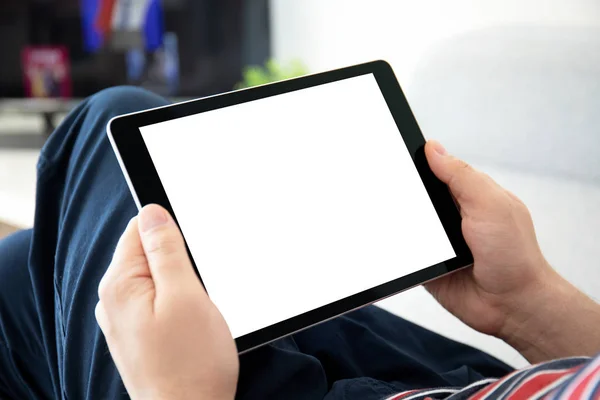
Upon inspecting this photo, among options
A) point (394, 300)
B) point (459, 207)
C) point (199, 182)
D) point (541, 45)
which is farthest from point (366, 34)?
point (199, 182)

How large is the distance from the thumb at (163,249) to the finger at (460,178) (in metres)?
0.27

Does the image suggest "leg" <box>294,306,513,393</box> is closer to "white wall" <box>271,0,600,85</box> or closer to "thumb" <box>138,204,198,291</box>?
"thumb" <box>138,204,198,291</box>

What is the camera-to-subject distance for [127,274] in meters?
0.40

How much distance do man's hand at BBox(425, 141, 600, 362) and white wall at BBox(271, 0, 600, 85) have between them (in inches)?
35.6

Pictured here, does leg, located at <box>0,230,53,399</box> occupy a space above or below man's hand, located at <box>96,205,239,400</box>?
below

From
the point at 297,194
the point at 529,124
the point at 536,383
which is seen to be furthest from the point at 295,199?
the point at 529,124

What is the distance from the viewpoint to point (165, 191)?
448 mm

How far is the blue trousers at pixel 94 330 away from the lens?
50 centimetres

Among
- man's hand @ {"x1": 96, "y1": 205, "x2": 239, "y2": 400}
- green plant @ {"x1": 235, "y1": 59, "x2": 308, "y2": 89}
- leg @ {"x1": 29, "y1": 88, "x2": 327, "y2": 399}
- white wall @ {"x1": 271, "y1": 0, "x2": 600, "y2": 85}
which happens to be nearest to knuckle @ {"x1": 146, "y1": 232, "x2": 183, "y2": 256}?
man's hand @ {"x1": 96, "y1": 205, "x2": 239, "y2": 400}

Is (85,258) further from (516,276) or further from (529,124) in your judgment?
(529,124)

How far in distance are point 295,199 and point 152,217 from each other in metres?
0.13

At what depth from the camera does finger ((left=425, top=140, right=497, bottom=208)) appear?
567mm

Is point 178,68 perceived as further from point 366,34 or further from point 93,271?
point 93,271

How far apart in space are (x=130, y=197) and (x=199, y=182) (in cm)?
15
